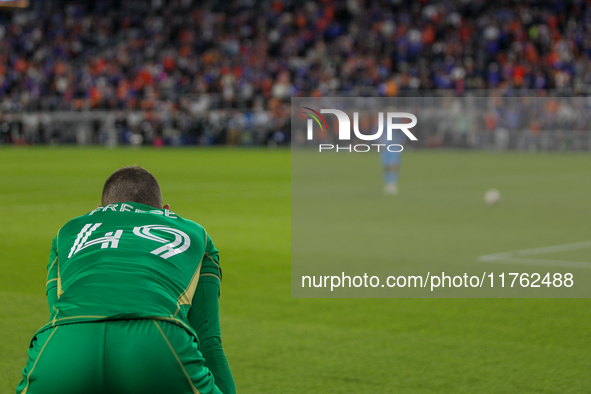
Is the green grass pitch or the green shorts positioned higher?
the green shorts

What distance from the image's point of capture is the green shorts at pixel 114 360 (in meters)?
2.96

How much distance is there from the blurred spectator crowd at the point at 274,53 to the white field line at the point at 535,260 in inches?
898

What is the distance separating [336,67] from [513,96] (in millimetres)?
8933

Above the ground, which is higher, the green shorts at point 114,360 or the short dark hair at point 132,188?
the short dark hair at point 132,188

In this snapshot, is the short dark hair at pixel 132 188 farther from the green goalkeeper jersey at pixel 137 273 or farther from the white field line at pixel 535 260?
the white field line at pixel 535 260

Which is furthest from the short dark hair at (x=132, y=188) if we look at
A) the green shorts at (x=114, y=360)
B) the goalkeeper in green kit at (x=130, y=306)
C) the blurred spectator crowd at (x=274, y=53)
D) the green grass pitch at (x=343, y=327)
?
the blurred spectator crowd at (x=274, y=53)

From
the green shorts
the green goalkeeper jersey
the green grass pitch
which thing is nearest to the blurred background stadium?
the green grass pitch

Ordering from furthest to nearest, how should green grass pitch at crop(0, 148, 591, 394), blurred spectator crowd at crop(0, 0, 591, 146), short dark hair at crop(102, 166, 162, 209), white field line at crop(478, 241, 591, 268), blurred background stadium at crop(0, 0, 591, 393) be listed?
blurred spectator crowd at crop(0, 0, 591, 146)
white field line at crop(478, 241, 591, 268)
blurred background stadium at crop(0, 0, 591, 393)
green grass pitch at crop(0, 148, 591, 394)
short dark hair at crop(102, 166, 162, 209)

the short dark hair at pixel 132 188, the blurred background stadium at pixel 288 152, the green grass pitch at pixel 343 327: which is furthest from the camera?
the blurred background stadium at pixel 288 152

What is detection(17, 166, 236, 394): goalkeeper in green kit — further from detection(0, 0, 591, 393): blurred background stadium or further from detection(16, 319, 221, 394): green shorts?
detection(0, 0, 591, 393): blurred background stadium

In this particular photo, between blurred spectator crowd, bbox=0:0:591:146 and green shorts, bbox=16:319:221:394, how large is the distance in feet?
102

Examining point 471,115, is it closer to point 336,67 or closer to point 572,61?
point 572,61

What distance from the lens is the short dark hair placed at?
3537mm

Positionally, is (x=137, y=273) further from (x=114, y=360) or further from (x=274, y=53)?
(x=274, y=53)
